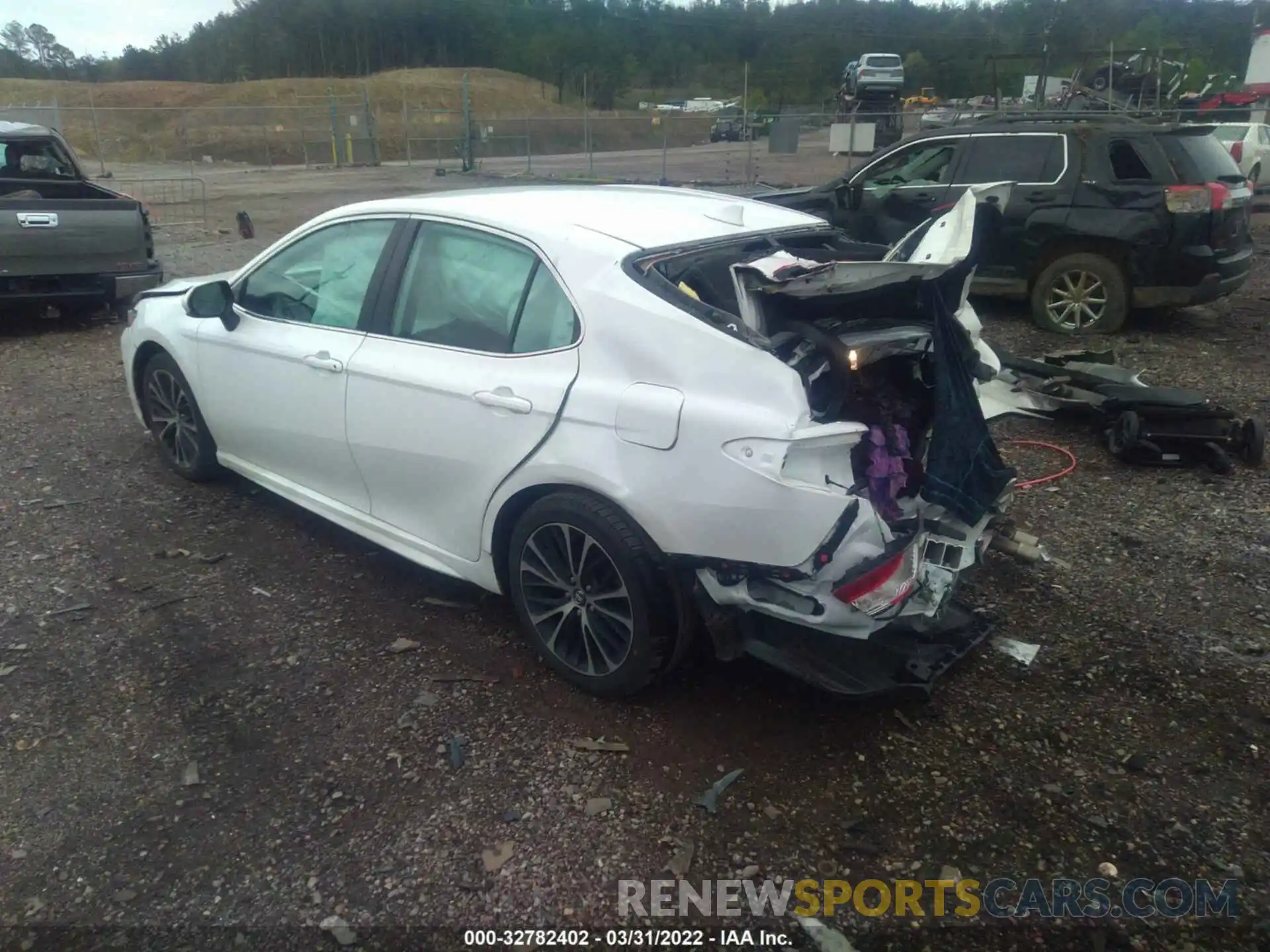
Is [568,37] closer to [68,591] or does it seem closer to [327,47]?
[327,47]

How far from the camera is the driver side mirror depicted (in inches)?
177

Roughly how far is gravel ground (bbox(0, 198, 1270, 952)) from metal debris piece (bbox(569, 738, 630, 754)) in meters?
0.04

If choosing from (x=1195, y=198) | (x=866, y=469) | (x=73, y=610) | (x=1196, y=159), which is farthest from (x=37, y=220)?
(x=1196, y=159)

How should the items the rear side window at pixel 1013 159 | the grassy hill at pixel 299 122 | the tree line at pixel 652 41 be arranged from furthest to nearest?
the tree line at pixel 652 41
the grassy hill at pixel 299 122
the rear side window at pixel 1013 159

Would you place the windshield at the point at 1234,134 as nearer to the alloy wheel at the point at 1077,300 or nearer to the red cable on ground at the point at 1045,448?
the alloy wheel at the point at 1077,300

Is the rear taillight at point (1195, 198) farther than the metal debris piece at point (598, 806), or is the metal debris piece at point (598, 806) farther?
the rear taillight at point (1195, 198)

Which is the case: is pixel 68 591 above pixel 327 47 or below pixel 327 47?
below

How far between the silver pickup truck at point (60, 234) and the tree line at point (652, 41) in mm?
44063

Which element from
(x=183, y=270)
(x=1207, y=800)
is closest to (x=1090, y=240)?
(x=1207, y=800)

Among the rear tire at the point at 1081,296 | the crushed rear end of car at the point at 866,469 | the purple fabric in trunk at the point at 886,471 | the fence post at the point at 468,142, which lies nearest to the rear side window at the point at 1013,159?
the rear tire at the point at 1081,296

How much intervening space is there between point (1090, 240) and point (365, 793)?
7.99m

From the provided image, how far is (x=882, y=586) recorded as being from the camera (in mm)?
2939

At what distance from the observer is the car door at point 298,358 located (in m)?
4.04

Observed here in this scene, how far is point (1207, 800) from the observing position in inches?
116
